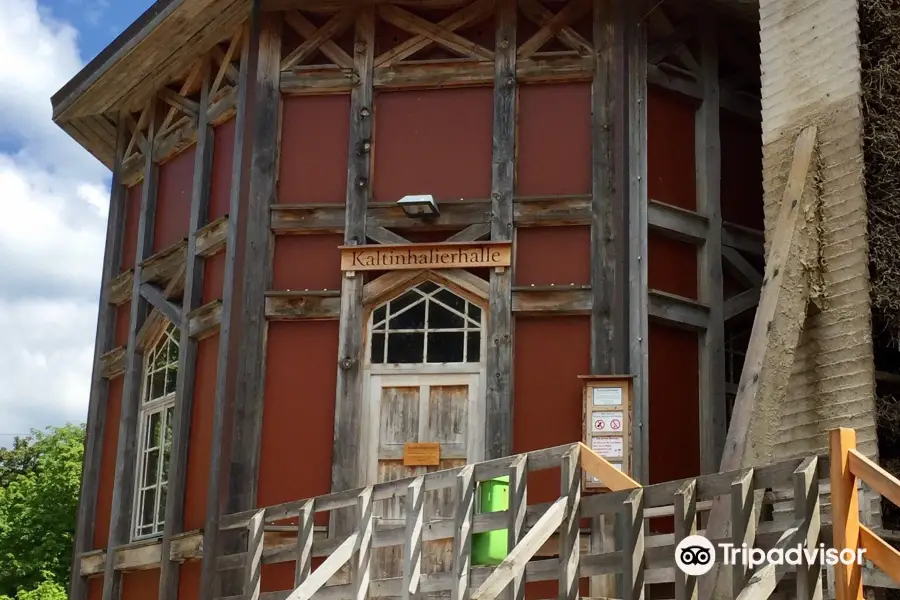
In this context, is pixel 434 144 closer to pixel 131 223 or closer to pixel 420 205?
pixel 420 205

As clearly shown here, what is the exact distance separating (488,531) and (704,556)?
67.9 inches

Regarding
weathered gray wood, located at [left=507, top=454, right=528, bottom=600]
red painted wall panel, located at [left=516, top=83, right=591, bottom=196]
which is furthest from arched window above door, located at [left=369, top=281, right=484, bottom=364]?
weathered gray wood, located at [left=507, top=454, right=528, bottom=600]

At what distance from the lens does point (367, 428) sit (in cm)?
1141

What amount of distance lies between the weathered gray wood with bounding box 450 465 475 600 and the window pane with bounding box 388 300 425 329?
3225 millimetres

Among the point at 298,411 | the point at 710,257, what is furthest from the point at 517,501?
the point at 710,257

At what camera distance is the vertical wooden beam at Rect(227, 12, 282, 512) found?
11.5 metres

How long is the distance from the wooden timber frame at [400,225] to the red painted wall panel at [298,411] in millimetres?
104

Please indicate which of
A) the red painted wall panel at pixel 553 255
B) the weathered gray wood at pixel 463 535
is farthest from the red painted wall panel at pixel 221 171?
the weathered gray wood at pixel 463 535

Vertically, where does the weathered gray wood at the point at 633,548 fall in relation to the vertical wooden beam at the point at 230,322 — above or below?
below

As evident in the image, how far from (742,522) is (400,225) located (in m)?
5.49

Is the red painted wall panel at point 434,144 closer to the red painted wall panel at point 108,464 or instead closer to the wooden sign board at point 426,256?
the wooden sign board at point 426,256

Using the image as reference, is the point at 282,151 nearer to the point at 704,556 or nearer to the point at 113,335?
the point at 113,335

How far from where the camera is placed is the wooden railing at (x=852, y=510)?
6.46m

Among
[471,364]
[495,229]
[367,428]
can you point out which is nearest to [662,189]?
[495,229]
